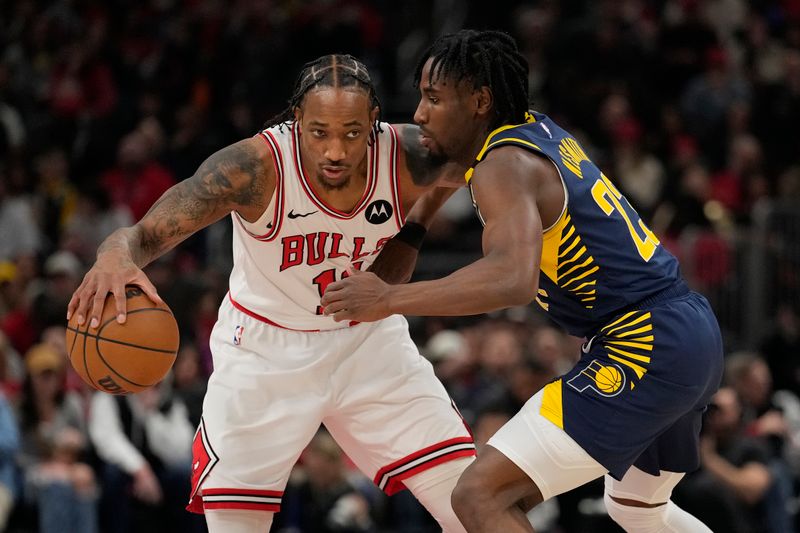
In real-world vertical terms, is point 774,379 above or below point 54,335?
below

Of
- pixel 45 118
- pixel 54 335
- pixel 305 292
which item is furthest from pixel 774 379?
pixel 45 118

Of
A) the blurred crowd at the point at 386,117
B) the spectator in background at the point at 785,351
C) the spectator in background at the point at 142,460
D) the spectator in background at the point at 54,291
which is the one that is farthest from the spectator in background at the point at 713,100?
the spectator in background at the point at 142,460

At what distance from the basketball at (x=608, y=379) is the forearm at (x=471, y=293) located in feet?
1.78

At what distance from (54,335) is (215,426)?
14.7 ft

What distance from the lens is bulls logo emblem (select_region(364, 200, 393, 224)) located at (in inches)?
212

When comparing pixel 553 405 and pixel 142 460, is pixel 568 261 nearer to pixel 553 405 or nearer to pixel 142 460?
pixel 553 405

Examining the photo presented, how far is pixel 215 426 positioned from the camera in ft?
17.5

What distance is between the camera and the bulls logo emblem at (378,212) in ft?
17.7

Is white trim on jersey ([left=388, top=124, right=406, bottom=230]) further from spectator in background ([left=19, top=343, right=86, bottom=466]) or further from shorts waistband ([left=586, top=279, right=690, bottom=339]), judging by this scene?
spectator in background ([left=19, top=343, right=86, bottom=466])

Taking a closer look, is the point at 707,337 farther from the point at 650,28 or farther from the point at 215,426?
the point at 650,28

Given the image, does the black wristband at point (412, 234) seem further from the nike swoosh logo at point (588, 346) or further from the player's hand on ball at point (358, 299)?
the player's hand on ball at point (358, 299)

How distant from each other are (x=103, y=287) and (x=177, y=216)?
49cm

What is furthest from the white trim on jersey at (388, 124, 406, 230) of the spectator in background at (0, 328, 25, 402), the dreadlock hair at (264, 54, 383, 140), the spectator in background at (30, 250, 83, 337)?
the spectator in background at (30, 250, 83, 337)

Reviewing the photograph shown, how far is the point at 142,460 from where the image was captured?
29.1 ft
